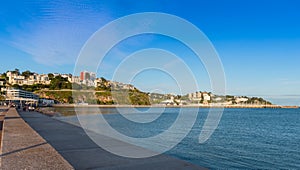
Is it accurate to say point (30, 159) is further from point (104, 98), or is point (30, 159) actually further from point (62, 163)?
point (104, 98)

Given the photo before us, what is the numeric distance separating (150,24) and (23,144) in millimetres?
6182

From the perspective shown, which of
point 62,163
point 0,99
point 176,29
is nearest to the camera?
point 62,163

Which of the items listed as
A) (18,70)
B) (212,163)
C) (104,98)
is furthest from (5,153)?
(18,70)

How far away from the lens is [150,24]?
9727 mm

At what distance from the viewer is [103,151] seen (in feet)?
26.3

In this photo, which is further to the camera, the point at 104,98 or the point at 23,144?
the point at 104,98

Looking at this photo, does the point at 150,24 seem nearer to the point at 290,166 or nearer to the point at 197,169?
the point at 197,169

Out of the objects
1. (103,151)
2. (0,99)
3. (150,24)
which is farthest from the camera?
(0,99)

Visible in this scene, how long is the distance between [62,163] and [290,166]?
34.8ft

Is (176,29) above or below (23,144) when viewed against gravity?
above

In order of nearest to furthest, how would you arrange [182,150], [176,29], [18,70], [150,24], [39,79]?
[176,29] → [150,24] → [182,150] → [39,79] → [18,70]

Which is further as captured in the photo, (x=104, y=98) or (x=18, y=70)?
(x=18, y=70)

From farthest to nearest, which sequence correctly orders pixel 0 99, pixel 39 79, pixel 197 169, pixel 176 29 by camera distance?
pixel 39 79 → pixel 0 99 → pixel 176 29 → pixel 197 169

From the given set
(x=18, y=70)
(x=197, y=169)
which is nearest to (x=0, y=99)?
(x=18, y=70)
